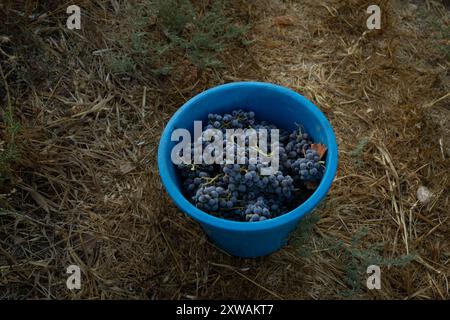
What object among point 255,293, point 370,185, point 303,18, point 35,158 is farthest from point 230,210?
point 303,18

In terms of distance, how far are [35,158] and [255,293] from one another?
0.95 meters

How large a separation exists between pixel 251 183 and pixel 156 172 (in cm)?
53

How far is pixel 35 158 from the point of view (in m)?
1.80

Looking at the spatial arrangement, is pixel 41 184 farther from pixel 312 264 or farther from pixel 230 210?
pixel 312 264

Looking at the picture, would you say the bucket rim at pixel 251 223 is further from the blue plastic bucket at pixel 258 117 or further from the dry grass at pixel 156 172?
the dry grass at pixel 156 172

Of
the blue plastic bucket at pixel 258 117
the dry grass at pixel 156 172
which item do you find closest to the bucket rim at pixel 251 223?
the blue plastic bucket at pixel 258 117

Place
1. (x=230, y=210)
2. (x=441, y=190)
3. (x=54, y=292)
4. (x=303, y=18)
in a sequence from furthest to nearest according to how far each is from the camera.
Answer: (x=303, y=18) → (x=441, y=190) → (x=54, y=292) → (x=230, y=210)

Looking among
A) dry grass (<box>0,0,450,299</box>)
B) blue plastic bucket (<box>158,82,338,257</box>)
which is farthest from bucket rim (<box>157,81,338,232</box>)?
dry grass (<box>0,0,450,299</box>)

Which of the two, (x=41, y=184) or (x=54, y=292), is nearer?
(x=54, y=292)

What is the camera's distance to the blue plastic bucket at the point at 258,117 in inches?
54.5

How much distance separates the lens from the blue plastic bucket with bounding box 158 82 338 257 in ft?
4.54

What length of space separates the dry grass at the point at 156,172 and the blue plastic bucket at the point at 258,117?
0.19m

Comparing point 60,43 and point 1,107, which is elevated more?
point 60,43

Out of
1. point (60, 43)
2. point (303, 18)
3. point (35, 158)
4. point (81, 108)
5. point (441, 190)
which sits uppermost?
point (303, 18)
